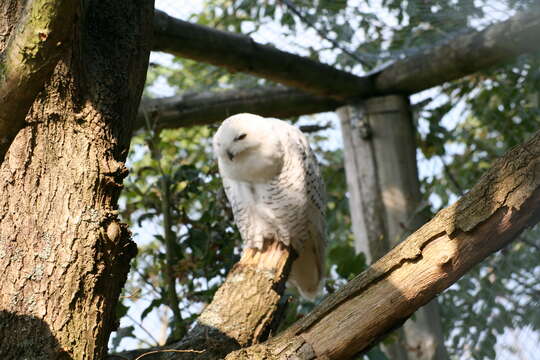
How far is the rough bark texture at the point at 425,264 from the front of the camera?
1330 mm

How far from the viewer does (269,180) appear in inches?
113

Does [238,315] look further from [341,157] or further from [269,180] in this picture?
[341,157]

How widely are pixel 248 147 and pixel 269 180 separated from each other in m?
0.22

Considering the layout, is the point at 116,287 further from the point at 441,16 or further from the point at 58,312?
the point at 441,16

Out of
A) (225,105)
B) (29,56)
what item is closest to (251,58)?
(225,105)

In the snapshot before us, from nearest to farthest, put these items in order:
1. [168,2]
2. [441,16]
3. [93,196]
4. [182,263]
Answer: [93,196]
[182,263]
[441,16]
[168,2]

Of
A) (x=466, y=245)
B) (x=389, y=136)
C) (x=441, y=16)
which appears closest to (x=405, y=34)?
(x=441, y=16)

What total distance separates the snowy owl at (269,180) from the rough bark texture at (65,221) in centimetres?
136

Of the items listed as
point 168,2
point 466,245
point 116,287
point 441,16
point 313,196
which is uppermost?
point 168,2

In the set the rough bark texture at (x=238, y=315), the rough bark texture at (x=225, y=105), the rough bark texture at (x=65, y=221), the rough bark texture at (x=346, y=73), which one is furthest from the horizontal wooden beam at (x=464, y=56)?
the rough bark texture at (x=65, y=221)

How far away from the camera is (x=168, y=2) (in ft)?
9.95

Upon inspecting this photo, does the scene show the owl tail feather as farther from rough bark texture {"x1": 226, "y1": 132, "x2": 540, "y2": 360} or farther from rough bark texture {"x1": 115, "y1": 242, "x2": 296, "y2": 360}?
rough bark texture {"x1": 226, "y1": 132, "x2": 540, "y2": 360}

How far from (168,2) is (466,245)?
2.12 m

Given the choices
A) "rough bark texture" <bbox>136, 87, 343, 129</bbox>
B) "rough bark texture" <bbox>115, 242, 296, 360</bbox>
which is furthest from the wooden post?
"rough bark texture" <bbox>115, 242, 296, 360</bbox>
